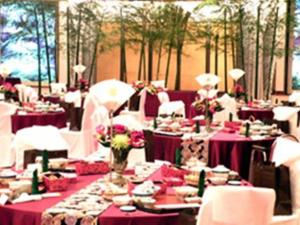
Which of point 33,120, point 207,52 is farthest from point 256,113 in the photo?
point 207,52

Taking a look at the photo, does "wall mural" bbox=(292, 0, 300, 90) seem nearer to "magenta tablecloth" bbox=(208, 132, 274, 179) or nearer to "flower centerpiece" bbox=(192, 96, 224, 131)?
"flower centerpiece" bbox=(192, 96, 224, 131)

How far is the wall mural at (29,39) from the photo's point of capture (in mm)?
15156

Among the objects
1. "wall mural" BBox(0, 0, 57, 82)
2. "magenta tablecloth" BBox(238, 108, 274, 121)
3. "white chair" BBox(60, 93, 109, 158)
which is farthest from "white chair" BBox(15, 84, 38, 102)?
"wall mural" BBox(0, 0, 57, 82)

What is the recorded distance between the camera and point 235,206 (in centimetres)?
304

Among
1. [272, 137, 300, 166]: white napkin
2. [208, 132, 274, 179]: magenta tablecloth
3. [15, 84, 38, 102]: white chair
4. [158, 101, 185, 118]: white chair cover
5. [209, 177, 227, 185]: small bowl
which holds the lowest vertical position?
[208, 132, 274, 179]: magenta tablecloth

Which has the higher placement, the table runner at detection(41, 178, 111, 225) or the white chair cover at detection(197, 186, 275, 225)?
the white chair cover at detection(197, 186, 275, 225)

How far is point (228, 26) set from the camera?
13297 mm

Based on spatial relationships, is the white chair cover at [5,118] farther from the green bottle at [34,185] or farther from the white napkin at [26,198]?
the white napkin at [26,198]

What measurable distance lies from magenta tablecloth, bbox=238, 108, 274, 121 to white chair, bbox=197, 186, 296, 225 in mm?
7373

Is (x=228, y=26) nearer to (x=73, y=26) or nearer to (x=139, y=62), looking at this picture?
(x=139, y=62)

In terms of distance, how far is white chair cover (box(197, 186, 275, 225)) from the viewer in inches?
118

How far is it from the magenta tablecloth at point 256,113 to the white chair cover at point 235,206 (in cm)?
738

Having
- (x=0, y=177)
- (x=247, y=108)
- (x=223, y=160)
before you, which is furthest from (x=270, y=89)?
(x=0, y=177)

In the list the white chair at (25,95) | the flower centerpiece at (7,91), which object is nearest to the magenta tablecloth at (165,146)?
the flower centerpiece at (7,91)
